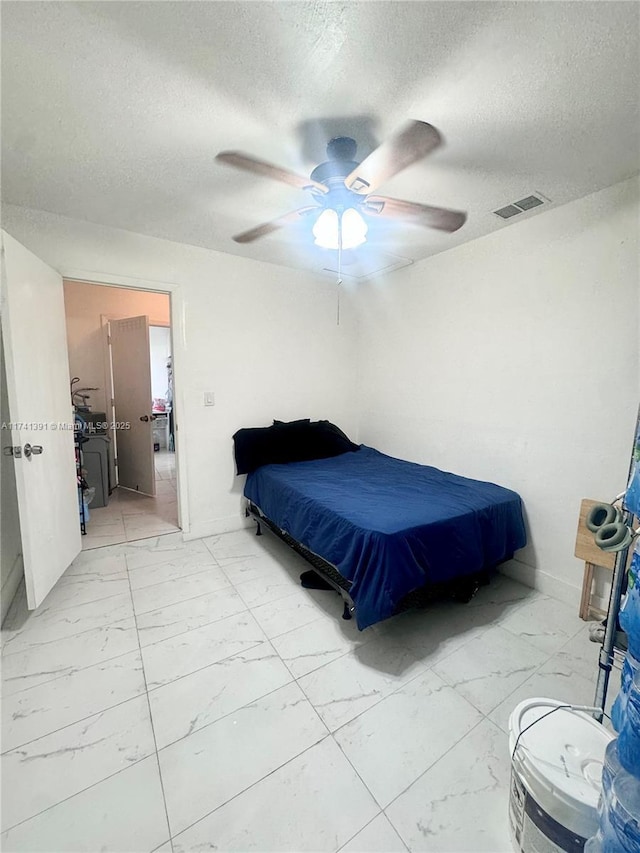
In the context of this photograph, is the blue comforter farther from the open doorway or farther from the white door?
the open doorway

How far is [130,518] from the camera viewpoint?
351cm

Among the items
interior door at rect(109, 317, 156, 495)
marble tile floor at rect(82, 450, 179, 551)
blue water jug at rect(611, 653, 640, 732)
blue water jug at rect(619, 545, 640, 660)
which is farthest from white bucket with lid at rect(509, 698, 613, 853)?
interior door at rect(109, 317, 156, 495)

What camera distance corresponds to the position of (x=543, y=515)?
2.36m

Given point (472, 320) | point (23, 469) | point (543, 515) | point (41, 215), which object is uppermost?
point (41, 215)

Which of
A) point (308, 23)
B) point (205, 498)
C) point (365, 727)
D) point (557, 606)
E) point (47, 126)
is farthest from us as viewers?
point (205, 498)

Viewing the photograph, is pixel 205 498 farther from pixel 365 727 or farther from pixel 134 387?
pixel 365 727

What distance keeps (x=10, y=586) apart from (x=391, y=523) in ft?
7.89

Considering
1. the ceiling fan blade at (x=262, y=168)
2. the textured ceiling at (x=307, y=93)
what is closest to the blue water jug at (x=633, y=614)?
the textured ceiling at (x=307, y=93)

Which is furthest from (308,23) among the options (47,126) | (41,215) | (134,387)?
(134,387)

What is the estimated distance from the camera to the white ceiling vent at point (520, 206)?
211 cm

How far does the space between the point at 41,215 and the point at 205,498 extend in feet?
7.75

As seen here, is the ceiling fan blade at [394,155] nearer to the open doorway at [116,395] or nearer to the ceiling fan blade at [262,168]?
the ceiling fan blade at [262,168]

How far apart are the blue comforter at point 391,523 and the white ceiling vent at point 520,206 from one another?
5.98 feet

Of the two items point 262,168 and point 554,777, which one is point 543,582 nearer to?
point 554,777
